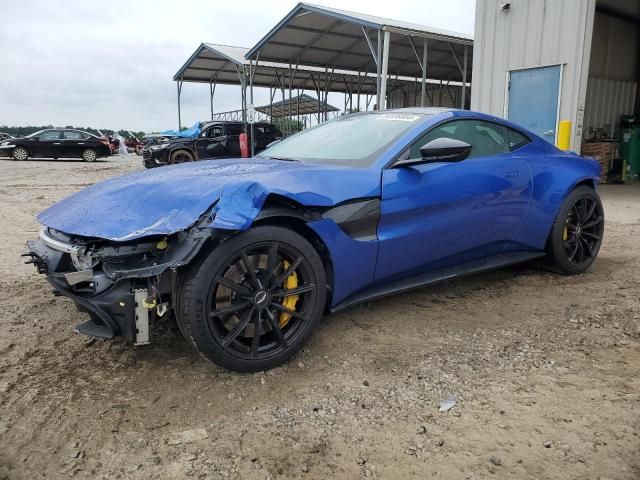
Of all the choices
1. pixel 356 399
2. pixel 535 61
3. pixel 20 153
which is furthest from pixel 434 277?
pixel 20 153

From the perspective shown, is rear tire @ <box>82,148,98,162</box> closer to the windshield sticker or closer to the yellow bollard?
the yellow bollard

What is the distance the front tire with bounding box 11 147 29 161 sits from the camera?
67.4 ft

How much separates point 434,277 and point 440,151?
820 millimetres

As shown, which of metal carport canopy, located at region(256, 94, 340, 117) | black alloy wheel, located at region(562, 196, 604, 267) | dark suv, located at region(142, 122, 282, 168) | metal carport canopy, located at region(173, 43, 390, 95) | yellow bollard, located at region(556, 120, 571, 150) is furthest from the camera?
metal carport canopy, located at region(256, 94, 340, 117)

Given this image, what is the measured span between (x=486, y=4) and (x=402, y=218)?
963cm

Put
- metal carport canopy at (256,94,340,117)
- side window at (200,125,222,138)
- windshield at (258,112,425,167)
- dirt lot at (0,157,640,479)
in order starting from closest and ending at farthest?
dirt lot at (0,157,640,479) → windshield at (258,112,425,167) → side window at (200,125,222,138) → metal carport canopy at (256,94,340,117)

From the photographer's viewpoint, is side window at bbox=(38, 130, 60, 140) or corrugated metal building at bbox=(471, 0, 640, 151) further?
side window at bbox=(38, 130, 60, 140)

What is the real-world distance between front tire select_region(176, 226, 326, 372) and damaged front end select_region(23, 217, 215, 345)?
97 millimetres

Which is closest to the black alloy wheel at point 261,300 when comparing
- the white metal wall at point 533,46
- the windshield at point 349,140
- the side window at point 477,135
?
the windshield at point 349,140

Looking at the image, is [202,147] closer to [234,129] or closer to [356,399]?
[234,129]

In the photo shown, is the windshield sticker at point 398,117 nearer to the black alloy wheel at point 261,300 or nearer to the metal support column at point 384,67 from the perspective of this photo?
the black alloy wheel at point 261,300

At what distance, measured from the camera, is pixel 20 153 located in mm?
20672

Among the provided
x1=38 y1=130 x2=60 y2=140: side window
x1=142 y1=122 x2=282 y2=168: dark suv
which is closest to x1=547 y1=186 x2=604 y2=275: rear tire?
x1=142 y1=122 x2=282 y2=168: dark suv

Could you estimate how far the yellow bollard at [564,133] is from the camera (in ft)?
31.0
